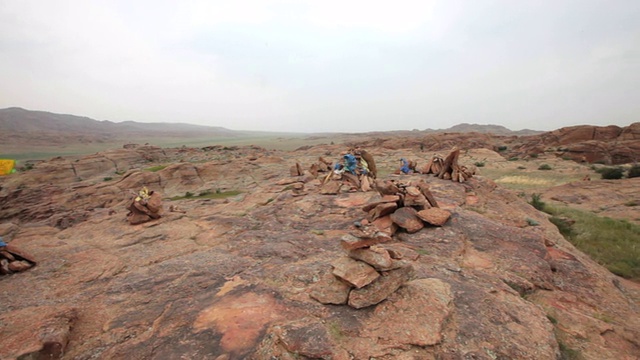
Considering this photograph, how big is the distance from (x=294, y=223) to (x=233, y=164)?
25.9m

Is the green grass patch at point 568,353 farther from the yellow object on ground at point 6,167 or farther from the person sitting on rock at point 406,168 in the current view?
the yellow object on ground at point 6,167

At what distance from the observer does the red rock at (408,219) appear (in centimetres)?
876

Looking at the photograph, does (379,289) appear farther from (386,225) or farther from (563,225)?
(563,225)

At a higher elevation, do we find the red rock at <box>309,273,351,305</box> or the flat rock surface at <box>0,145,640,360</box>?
the red rock at <box>309,273,351,305</box>

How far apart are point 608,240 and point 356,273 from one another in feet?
43.8

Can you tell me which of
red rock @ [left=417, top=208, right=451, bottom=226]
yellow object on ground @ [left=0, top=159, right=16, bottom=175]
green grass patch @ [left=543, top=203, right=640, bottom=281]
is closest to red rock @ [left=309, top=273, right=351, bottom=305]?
red rock @ [left=417, top=208, right=451, bottom=226]

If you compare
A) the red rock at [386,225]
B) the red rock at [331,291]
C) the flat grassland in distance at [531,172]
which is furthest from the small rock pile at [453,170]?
the red rock at [331,291]

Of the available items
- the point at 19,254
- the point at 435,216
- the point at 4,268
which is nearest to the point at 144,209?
the point at 19,254

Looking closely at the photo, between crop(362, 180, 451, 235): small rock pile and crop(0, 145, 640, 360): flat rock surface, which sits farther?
crop(362, 180, 451, 235): small rock pile

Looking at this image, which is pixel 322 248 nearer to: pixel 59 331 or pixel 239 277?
pixel 239 277

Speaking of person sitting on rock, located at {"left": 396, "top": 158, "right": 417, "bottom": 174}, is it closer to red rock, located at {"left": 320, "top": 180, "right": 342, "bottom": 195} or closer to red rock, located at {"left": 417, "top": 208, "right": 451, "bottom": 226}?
red rock, located at {"left": 320, "top": 180, "right": 342, "bottom": 195}

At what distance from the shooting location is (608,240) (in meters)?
11.9

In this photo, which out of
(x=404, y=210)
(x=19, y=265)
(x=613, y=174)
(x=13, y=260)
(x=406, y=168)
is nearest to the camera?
(x=19, y=265)

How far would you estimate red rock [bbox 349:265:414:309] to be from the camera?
5.00 metres
